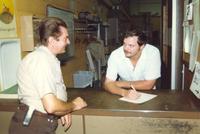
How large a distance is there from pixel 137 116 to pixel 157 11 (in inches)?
418

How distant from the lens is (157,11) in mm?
11742

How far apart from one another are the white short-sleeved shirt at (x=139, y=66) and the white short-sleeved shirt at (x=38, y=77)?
2.78ft

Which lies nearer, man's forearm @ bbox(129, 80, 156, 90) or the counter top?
the counter top

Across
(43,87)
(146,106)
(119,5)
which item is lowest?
(146,106)

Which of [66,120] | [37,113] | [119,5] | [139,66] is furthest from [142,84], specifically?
[119,5]

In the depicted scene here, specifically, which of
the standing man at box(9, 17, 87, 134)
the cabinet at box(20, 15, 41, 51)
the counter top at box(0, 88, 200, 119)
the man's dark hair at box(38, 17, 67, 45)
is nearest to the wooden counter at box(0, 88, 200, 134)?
the counter top at box(0, 88, 200, 119)

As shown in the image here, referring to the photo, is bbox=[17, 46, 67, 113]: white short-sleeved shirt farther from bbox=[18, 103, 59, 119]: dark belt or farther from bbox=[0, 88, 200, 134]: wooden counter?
bbox=[0, 88, 200, 134]: wooden counter

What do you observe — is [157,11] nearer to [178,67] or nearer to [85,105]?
[178,67]

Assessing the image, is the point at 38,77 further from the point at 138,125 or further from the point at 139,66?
the point at 139,66

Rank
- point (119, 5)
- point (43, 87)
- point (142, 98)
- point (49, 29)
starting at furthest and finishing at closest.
A: point (119, 5), point (142, 98), point (49, 29), point (43, 87)

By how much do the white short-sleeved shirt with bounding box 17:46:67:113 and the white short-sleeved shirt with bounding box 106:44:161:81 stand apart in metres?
0.85

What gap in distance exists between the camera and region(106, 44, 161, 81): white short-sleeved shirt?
7.97ft

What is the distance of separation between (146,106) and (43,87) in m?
0.73

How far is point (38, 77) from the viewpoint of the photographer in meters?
1.56
